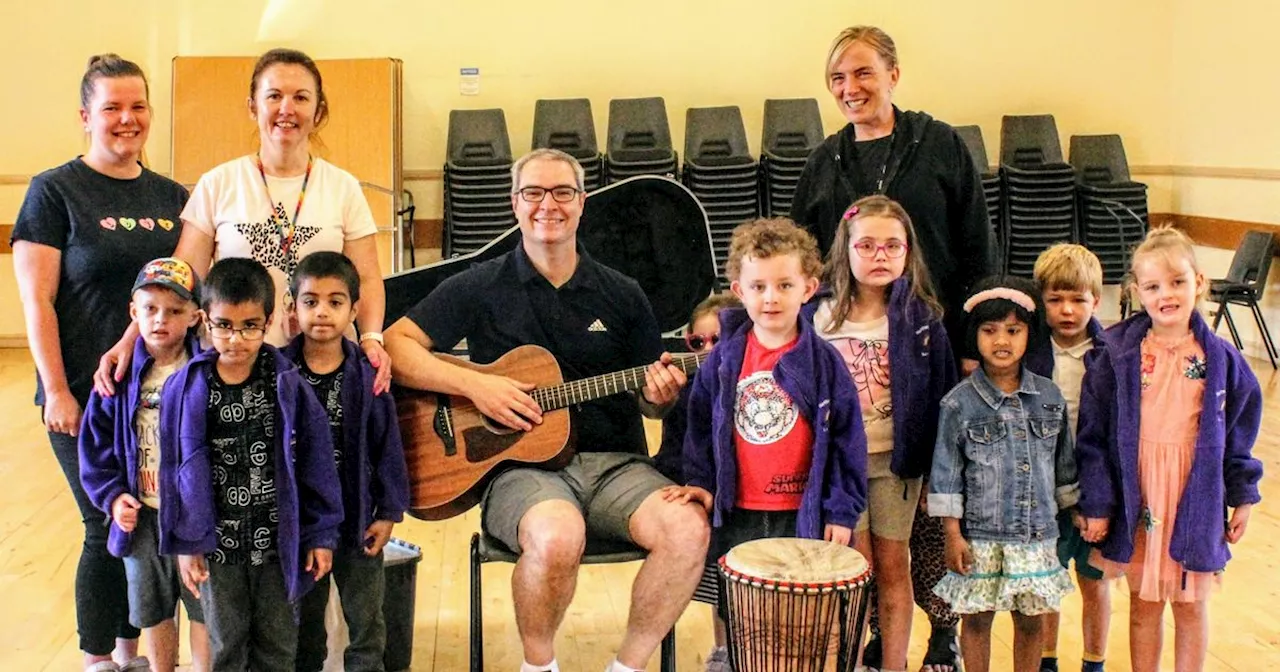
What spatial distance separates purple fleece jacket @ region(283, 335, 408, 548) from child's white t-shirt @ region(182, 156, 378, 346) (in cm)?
21

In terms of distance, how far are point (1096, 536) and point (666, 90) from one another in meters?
5.99

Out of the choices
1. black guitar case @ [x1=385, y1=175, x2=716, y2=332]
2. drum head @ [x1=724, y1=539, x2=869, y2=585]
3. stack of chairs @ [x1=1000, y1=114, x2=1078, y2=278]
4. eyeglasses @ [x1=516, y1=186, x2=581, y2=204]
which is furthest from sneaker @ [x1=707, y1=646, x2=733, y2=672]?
stack of chairs @ [x1=1000, y1=114, x2=1078, y2=278]

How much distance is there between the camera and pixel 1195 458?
2.61 metres

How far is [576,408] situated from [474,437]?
26 centimetres

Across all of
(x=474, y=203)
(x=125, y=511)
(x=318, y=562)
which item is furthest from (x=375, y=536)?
(x=474, y=203)

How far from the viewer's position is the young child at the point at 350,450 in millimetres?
2570

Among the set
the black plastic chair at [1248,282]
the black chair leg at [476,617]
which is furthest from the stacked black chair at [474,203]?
the black chair leg at [476,617]

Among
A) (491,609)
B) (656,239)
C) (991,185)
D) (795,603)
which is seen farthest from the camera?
(991,185)

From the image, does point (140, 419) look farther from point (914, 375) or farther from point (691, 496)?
point (914, 375)

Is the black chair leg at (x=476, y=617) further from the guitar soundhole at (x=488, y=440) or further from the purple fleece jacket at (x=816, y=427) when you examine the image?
the purple fleece jacket at (x=816, y=427)

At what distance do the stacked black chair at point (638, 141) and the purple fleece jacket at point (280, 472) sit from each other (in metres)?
5.11

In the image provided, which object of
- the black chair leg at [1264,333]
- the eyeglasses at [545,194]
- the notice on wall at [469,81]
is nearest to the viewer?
the eyeglasses at [545,194]

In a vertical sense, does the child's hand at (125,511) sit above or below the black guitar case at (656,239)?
below

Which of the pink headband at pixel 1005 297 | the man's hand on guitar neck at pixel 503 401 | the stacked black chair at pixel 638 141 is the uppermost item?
the stacked black chair at pixel 638 141
